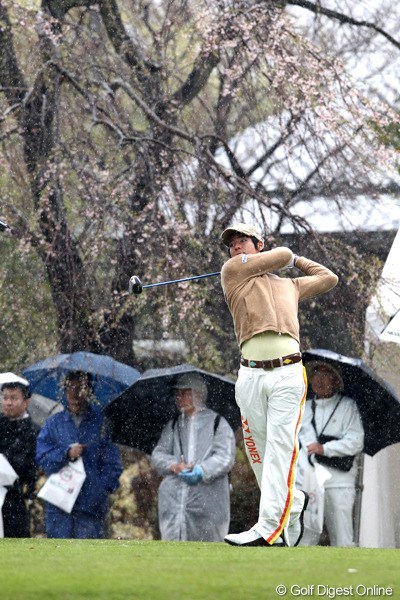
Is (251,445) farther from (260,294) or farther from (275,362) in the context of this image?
(260,294)

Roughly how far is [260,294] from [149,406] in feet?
11.2

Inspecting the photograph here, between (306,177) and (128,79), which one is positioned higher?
(128,79)

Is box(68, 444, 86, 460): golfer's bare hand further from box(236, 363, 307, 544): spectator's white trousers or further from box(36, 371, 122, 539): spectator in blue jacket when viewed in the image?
box(236, 363, 307, 544): spectator's white trousers

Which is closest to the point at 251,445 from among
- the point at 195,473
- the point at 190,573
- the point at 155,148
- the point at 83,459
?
the point at 190,573

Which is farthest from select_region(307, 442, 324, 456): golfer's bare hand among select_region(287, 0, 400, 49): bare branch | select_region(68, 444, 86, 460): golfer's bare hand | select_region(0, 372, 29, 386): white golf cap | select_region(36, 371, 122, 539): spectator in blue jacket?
select_region(287, 0, 400, 49): bare branch

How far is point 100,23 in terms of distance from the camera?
13.7 m

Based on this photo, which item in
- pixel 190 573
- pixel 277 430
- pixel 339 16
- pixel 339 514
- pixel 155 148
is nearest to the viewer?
pixel 190 573

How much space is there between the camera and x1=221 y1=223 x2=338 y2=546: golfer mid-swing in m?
7.82

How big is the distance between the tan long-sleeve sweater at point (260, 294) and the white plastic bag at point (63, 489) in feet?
10.3

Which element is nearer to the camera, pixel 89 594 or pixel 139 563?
pixel 89 594

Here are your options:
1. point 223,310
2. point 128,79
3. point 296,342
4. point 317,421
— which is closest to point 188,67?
point 128,79

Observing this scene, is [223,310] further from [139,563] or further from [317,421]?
[139,563]

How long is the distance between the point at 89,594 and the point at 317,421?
18.4 feet

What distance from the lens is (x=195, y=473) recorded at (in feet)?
34.4
